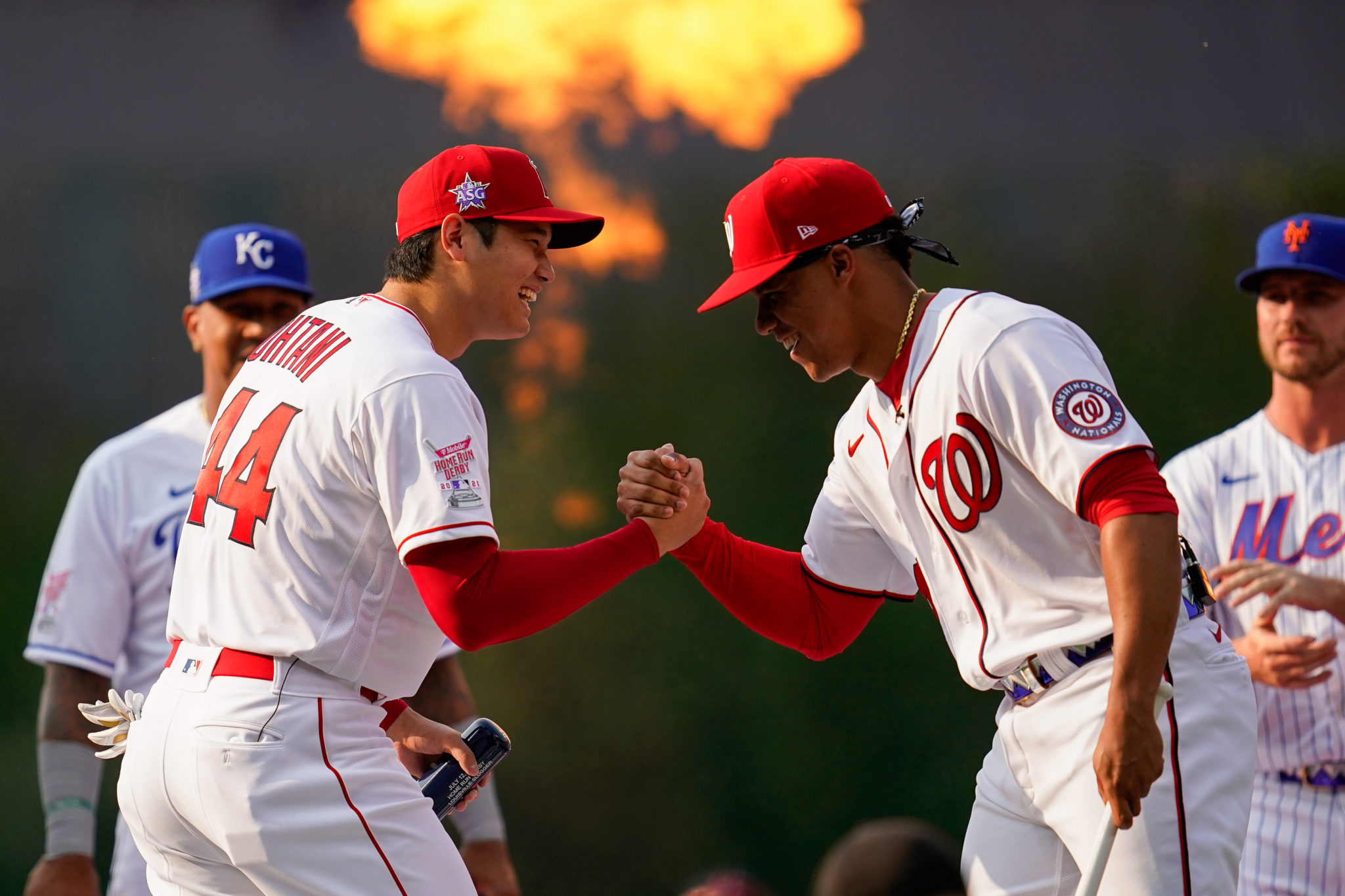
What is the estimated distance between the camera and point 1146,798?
2.41 meters

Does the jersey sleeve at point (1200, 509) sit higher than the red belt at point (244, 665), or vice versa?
the jersey sleeve at point (1200, 509)

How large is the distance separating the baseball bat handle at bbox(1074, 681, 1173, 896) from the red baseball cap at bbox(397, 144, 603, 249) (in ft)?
5.07

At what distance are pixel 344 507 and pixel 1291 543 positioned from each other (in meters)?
3.17

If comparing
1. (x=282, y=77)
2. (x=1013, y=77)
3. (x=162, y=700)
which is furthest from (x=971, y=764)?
(x=282, y=77)

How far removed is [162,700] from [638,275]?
3532 millimetres

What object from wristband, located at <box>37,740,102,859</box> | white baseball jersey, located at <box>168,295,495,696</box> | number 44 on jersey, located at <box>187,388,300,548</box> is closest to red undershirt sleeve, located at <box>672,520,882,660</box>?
white baseball jersey, located at <box>168,295,495,696</box>

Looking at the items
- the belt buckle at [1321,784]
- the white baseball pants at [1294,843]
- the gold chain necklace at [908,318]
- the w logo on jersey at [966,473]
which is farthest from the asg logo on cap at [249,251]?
the belt buckle at [1321,784]

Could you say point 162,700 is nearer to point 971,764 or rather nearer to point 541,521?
point 541,521

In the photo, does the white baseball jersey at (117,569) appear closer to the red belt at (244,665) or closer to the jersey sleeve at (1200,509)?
the red belt at (244,665)

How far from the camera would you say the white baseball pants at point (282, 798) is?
231 cm

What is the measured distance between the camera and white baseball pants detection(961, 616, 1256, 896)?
2.39 meters

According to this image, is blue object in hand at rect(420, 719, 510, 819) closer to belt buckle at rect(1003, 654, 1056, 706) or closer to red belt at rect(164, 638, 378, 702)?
red belt at rect(164, 638, 378, 702)

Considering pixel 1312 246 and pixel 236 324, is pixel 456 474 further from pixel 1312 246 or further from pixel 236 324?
pixel 1312 246

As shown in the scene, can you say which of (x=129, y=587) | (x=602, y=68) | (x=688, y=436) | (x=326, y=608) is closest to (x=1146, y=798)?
(x=326, y=608)
